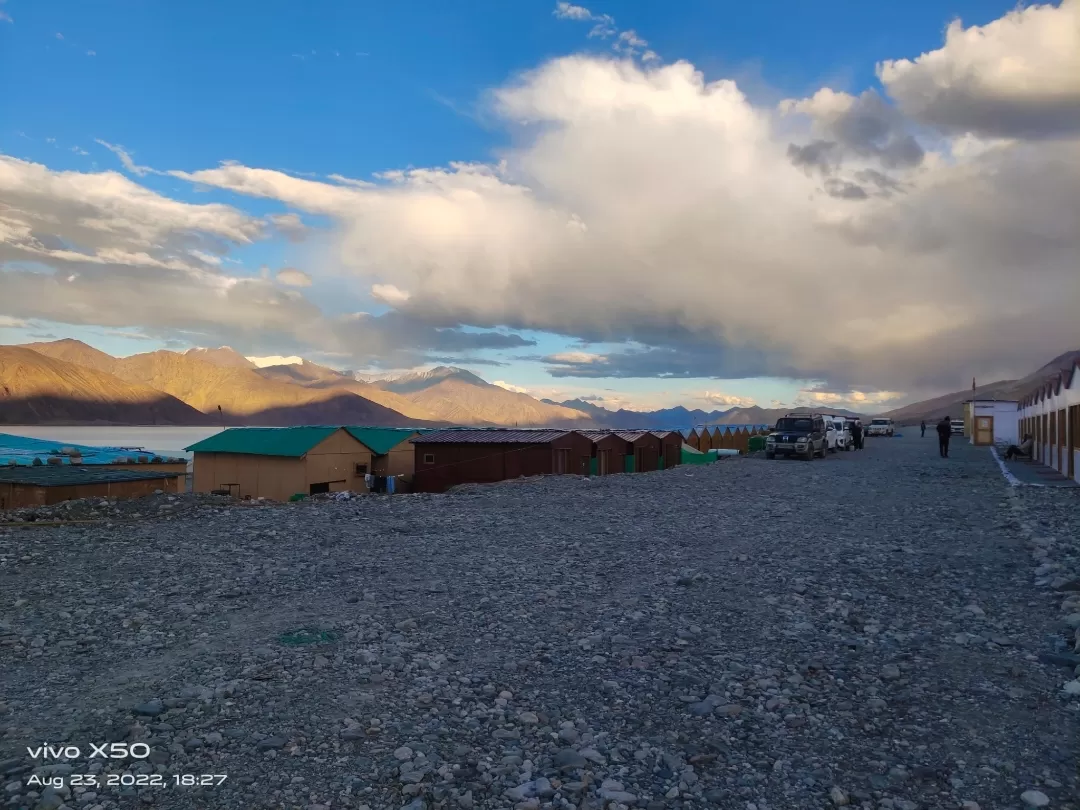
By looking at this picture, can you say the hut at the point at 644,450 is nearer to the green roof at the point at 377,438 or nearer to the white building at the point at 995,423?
the green roof at the point at 377,438

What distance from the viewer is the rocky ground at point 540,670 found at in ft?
16.9

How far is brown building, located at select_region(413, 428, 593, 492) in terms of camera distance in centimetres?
3509

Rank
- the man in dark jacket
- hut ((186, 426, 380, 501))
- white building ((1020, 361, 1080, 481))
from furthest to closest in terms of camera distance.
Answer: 1. the man in dark jacket
2. hut ((186, 426, 380, 501))
3. white building ((1020, 361, 1080, 481))

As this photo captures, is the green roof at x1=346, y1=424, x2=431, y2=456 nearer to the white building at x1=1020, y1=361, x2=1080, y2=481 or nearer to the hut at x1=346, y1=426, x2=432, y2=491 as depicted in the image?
the hut at x1=346, y1=426, x2=432, y2=491

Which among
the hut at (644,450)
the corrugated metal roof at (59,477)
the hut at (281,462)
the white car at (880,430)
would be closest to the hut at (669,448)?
the hut at (644,450)

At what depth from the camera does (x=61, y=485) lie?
2445cm

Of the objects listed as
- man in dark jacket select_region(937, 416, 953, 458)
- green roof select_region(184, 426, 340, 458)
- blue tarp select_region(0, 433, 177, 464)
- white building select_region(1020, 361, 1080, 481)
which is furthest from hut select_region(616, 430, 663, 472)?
blue tarp select_region(0, 433, 177, 464)

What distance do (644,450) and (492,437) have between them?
37.8ft

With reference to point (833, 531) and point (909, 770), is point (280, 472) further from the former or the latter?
point (909, 770)

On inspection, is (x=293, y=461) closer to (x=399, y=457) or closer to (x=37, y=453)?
(x=399, y=457)

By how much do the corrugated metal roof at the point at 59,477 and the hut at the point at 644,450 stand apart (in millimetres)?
25883

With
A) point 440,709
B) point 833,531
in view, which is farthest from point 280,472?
point 440,709

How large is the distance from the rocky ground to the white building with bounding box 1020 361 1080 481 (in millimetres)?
14580

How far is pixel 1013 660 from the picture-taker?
7.36 meters
